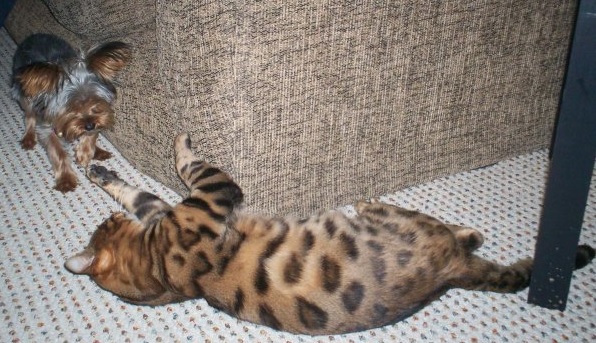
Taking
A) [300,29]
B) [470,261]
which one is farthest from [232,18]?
[470,261]

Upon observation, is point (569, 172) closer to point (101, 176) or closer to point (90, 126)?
point (101, 176)

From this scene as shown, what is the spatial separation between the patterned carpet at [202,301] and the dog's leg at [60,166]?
39 mm

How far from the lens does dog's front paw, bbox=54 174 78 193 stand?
2.12 m

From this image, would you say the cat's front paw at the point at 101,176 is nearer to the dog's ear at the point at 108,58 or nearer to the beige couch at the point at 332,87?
Result: the beige couch at the point at 332,87

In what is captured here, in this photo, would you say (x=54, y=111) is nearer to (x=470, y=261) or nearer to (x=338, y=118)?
(x=338, y=118)

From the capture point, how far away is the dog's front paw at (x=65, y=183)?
6.97 ft

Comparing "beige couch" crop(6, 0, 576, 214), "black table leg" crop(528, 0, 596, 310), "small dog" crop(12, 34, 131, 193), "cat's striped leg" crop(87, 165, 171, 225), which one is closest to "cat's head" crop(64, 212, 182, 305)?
"cat's striped leg" crop(87, 165, 171, 225)

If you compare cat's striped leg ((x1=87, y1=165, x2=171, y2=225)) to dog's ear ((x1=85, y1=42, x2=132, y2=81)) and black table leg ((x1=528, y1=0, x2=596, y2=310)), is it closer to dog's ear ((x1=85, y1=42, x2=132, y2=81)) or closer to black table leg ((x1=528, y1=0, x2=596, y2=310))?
dog's ear ((x1=85, y1=42, x2=132, y2=81))

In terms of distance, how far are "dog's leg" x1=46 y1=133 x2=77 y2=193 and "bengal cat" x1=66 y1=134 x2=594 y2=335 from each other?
645mm

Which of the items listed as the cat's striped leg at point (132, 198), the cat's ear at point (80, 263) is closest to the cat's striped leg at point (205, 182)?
the cat's striped leg at point (132, 198)

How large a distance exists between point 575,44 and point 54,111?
7.16 ft

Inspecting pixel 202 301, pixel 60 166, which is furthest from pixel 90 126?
pixel 202 301

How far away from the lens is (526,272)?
1.53m

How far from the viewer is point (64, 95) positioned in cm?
236
